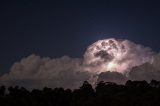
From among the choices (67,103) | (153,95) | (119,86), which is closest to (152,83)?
(119,86)

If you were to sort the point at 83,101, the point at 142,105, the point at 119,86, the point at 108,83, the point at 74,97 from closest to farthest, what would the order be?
the point at 142,105 → the point at 83,101 → the point at 74,97 → the point at 119,86 → the point at 108,83

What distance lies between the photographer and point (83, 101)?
126 meters

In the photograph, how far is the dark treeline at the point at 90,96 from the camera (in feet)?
387

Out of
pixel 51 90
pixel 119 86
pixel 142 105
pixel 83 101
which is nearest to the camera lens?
pixel 142 105

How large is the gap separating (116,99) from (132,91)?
30.8 m

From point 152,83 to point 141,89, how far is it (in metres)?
26.8

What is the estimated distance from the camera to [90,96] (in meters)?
149

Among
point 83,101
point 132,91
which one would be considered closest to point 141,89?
point 132,91

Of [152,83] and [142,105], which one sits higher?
[152,83]

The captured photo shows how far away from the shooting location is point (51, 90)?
6289 inches

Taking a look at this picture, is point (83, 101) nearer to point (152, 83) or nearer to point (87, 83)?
point (87, 83)

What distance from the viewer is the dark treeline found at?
118000 mm

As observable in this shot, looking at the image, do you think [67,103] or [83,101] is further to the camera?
[67,103]

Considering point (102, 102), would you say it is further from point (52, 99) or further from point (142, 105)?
point (52, 99)
